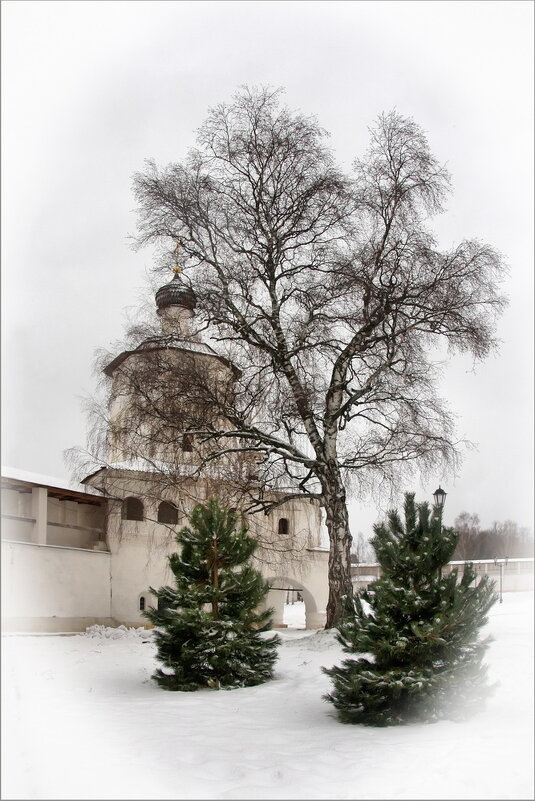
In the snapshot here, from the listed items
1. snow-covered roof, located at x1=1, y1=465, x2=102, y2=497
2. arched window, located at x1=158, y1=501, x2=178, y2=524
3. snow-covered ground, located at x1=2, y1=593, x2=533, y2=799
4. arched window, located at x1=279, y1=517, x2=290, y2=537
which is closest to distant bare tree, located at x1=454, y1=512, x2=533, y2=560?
snow-covered ground, located at x1=2, y1=593, x2=533, y2=799

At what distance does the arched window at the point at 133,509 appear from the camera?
2668 cm

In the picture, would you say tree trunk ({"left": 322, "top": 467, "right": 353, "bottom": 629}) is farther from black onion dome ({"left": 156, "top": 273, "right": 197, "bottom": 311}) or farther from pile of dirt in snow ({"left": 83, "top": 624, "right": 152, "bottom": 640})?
pile of dirt in snow ({"left": 83, "top": 624, "right": 152, "bottom": 640})

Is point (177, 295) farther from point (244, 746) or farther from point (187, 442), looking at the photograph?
point (244, 746)

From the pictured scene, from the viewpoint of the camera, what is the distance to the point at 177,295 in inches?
619

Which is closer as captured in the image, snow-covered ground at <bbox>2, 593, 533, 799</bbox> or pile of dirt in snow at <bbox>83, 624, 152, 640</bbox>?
snow-covered ground at <bbox>2, 593, 533, 799</bbox>

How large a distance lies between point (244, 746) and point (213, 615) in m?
4.18

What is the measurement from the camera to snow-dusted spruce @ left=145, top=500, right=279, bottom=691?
34.7 feet

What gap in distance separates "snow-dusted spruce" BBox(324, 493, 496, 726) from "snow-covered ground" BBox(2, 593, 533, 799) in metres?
0.30

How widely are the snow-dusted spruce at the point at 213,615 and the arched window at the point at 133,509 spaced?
15.4 meters

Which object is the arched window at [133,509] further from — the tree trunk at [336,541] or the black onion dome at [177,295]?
the tree trunk at [336,541]

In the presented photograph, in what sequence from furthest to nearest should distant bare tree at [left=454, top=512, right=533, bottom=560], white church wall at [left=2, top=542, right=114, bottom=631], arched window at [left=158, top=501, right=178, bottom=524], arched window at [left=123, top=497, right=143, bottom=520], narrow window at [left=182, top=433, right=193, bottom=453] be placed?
arched window at [left=158, top=501, right=178, bottom=524]
arched window at [left=123, top=497, right=143, bottom=520]
white church wall at [left=2, top=542, right=114, bottom=631]
narrow window at [left=182, top=433, right=193, bottom=453]
distant bare tree at [left=454, top=512, right=533, bottom=560]

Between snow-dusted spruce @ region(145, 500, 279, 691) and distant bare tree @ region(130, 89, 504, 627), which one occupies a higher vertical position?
distant bare tree @ region(130, 89, 504, 627)

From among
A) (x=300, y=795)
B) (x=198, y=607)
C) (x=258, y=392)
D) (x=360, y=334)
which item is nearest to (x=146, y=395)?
(x=258, y=392)

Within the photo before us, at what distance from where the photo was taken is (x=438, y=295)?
47.9 ft
